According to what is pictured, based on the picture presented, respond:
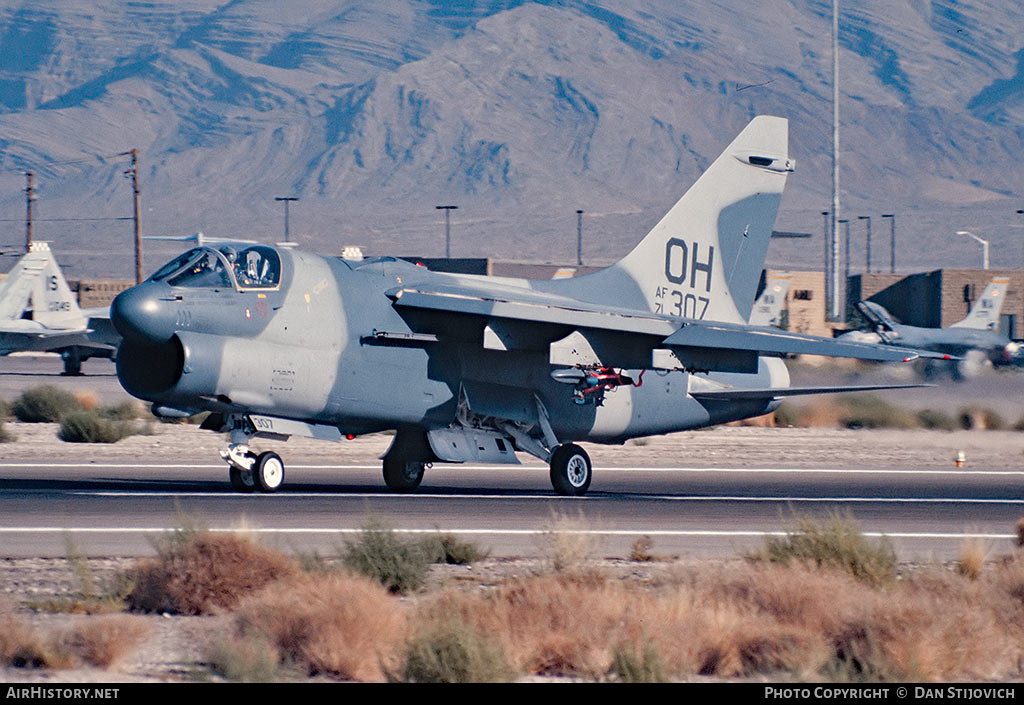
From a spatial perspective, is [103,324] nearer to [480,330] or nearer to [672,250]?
[480,330]

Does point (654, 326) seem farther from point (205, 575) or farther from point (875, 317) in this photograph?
point (875, 317)

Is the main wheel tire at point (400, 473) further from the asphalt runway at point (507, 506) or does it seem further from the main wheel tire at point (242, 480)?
the main wheel tire at point (242, 480)

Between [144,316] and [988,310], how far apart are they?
51.5m

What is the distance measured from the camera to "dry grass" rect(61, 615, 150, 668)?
9.52m

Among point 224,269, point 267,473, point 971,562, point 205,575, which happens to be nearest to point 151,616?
point 205,575

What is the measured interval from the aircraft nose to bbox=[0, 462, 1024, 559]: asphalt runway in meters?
2.15

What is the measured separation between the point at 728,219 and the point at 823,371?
9.05 metres

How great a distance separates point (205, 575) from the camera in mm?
11523

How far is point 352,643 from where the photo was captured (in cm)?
955

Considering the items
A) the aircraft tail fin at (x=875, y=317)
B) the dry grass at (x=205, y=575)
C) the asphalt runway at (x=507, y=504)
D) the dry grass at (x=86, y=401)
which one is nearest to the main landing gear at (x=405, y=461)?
the asphalt runway at (x=507, y=504)

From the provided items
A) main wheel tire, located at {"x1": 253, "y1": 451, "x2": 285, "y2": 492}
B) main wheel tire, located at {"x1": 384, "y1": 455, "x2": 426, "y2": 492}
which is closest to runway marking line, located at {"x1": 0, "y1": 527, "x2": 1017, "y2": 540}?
main wheel tire, located at {"x1": 253, "y1": 451, "x2": 285, "y2": 492}

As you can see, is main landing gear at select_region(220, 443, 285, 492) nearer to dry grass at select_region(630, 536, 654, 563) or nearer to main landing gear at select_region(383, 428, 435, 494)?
main landing gear at select_region(383, 428, 435, 494)

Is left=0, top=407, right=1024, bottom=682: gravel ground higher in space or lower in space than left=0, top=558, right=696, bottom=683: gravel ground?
lower

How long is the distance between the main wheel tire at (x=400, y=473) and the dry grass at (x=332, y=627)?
10524mm
